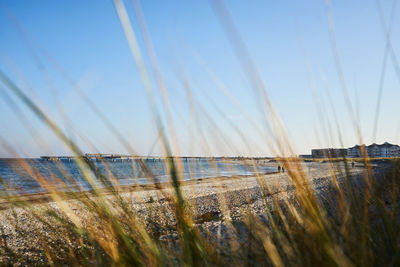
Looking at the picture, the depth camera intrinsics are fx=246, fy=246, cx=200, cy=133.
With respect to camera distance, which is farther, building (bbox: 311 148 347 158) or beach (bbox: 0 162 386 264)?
beach (bbox: 0 162 386 264)

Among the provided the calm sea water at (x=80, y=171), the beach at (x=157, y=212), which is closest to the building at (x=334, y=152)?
the beach at (x=157, y=212)

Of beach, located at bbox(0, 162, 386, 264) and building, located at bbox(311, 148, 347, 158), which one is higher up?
building, located at bbox(311, 148, 347, 158)

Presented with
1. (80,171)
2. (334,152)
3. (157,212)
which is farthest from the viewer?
(157,212)

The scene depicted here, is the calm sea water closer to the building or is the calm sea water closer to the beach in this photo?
the beach

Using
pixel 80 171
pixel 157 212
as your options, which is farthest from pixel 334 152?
pixel 157 212

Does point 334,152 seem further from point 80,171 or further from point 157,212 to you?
point 157,212

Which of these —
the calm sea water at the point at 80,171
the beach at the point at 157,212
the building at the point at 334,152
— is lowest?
the beach at the point at 157,212

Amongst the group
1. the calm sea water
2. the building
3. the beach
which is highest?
the calm sea water

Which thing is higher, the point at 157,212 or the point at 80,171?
the point at 80,171

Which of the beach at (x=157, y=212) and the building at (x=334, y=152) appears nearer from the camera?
the building at (x=334, y=152)

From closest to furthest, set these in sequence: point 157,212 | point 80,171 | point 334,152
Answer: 1. point 80,171
2. point 334,152
3. point 157,212

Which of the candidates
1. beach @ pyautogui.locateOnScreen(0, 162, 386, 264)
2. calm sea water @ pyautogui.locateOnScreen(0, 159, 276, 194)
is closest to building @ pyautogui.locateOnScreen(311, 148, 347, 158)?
beach @ pyautogui.locateOnScreen(0, 162, 386, 264)

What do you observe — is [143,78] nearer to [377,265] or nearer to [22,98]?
[22,98]

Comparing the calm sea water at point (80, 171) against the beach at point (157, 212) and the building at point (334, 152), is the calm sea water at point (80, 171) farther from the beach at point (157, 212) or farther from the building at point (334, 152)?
the building at point (334, 152)
